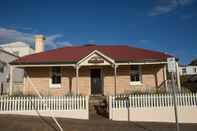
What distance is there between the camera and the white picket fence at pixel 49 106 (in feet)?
37.7

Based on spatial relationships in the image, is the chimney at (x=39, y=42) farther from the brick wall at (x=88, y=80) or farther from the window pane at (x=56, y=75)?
the window pane at (x=56, y=75)

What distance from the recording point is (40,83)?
17.1 metres

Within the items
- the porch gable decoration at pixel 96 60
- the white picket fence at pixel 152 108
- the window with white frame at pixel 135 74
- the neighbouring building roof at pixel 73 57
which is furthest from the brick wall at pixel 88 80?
the white picket fence at pixel 152 108

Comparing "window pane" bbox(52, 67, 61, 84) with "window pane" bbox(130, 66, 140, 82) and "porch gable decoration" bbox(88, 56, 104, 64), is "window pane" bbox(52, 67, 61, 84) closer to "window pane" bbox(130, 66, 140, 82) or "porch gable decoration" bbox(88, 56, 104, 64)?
"porch gable decoration" bbox(88, 56, 104, 64)

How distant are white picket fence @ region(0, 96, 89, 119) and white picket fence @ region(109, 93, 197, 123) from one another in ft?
5.41

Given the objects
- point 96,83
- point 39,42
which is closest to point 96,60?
point 96,83

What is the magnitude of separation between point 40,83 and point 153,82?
29.5ft

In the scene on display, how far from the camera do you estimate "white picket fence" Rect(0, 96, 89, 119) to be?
11.5 metres

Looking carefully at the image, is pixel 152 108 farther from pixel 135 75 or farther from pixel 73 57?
pixel 73 57

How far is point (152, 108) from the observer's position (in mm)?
11344

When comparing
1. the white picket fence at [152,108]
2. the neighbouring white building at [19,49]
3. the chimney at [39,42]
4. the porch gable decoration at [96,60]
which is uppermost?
the neighbouring white building at [19,49]

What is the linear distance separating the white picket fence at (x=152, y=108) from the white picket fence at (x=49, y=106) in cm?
165

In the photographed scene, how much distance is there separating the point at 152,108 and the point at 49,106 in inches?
218

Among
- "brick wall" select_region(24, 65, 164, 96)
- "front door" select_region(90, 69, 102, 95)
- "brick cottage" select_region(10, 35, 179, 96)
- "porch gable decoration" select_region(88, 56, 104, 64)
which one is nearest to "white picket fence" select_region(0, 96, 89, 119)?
"porch gable decoration" select_region(88, 56, 104, 64)
